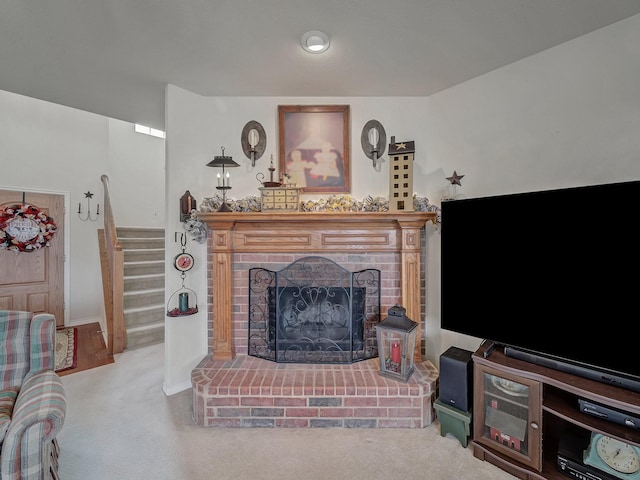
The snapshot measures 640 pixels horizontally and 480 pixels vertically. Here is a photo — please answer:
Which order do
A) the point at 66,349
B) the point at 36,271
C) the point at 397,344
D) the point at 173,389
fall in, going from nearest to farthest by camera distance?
the point at 397,344 → the point at 173,389 → the point at 66,349 → the point at 36,271

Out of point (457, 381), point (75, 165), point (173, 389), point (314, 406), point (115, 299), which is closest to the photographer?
point (457, 381)

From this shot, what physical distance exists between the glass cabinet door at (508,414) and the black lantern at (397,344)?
0.45 metres

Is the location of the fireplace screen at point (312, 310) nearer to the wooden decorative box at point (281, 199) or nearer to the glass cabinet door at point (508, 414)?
the wooden decorative box at point (281, 199)

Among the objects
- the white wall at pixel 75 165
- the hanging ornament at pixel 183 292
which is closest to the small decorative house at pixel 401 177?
the hanging ornament at pixel 183 292

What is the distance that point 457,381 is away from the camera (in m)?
1.85

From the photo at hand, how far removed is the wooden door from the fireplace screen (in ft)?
11.7

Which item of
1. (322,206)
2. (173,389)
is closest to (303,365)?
(173,389)

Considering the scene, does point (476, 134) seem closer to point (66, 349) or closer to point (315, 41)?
point (315, 41)

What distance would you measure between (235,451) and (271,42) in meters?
2.59

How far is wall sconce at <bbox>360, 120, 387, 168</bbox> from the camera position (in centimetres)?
249

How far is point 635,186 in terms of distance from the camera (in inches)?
51.6

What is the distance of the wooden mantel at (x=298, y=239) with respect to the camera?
2291 millimetres

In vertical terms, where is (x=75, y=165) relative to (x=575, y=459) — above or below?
above

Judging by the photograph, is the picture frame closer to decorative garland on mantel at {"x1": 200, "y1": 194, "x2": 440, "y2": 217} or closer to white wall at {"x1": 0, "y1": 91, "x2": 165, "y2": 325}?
decorative garland on mantel at {"x1": 200, "y1": 194, "x2": 440, "y2": 217}
